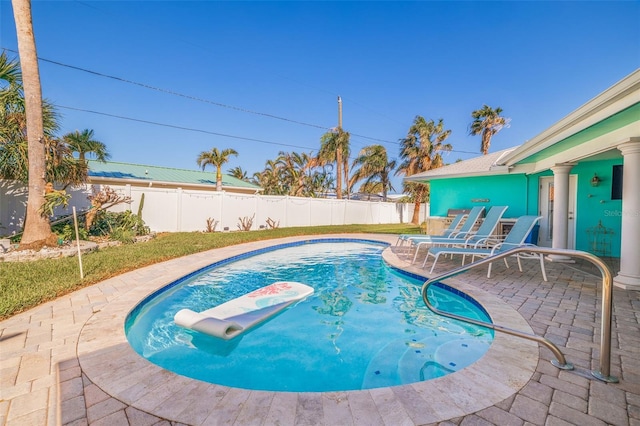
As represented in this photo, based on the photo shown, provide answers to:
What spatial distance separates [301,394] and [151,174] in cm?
2010

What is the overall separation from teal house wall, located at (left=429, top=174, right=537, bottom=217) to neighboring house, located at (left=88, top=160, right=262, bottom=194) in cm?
1338

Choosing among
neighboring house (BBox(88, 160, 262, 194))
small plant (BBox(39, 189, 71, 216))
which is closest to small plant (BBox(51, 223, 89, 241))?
small plant (BBox(39, 189, 71, 216))

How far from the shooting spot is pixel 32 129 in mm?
7273

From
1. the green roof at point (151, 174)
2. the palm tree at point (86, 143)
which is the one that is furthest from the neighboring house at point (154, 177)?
the palm tree at point (86, 143)

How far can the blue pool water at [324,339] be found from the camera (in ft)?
10.5

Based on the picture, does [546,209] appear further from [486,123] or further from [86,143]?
[86,143]

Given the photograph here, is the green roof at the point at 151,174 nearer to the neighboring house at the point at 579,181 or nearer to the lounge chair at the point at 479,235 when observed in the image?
the neighboring house at the point at 579,181

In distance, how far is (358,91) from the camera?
22562mm

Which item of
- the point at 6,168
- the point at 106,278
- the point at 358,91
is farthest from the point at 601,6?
the point at 6,168

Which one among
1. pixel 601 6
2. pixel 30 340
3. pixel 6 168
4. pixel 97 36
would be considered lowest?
pixel 30 340

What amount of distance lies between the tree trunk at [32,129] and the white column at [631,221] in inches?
496

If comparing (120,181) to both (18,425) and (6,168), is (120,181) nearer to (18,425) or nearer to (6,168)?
(6,168)

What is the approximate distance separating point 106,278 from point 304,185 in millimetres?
23989

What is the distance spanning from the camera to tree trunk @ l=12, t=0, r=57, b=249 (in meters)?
7.02
